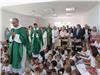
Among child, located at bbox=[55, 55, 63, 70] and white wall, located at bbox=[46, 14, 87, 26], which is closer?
white wall, located at bbox=[46, 14, 87, 26]

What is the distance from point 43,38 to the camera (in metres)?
2.76

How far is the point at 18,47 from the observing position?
2816 millimetres

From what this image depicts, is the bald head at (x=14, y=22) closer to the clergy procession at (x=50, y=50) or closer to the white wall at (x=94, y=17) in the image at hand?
the clergy procession at (x=50, y=50)

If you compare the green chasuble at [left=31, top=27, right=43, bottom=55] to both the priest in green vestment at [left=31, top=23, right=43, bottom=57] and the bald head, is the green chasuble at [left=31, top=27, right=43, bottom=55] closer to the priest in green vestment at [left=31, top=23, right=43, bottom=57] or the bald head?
the priest in green vestment at [left=31, top=23, right=43, bottom=57]

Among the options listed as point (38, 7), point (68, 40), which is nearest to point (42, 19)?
point (38, 7)

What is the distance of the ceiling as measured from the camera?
9.11ft

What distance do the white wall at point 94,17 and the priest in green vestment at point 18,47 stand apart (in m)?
0.62

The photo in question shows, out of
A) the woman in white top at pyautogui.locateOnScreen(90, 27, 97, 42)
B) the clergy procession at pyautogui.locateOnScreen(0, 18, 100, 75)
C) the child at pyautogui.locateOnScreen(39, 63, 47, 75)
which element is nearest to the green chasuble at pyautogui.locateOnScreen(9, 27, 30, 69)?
the clergy procession at pyautogui.locateOnScreen(0, 18, 100, 75)

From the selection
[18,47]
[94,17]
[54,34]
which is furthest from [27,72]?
[94,17]

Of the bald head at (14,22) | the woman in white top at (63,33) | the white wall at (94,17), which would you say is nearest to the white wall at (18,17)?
the bald head at (14,22)

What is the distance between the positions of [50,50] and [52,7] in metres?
0.41

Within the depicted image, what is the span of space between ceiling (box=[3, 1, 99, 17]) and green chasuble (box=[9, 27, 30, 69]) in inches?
7.7

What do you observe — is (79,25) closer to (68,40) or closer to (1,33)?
(68,40)

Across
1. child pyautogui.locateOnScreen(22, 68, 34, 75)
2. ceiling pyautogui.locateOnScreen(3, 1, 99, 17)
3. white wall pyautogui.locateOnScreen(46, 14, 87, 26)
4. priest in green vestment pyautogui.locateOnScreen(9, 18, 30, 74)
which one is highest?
ceiling pyautogui.locateOnScreen(3, 1, 99, 17)
